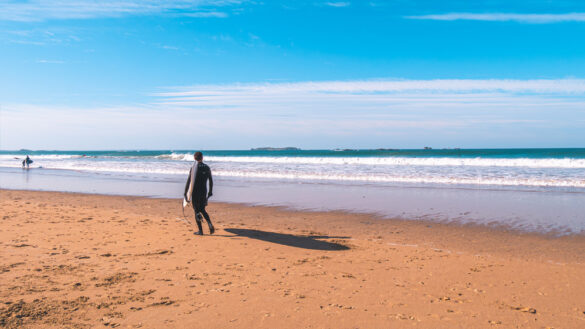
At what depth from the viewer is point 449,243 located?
756cm

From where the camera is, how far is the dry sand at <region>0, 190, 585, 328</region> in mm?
3984

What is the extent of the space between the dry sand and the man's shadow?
40 mm

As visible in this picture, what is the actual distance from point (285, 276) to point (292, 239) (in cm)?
255

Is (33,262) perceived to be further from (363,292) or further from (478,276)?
(478,276)

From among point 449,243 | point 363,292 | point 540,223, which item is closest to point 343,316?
point 363,292

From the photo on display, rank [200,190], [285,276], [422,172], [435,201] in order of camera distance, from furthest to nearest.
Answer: [422,172], [435,201], [200,190], [285,276]

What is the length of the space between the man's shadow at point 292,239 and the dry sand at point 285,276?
1.6 inches

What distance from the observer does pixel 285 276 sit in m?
5.35

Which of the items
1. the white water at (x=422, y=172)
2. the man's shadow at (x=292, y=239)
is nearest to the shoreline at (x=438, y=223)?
the man's shadow at (x=292, y=239)

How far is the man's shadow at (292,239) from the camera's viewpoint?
7277mm

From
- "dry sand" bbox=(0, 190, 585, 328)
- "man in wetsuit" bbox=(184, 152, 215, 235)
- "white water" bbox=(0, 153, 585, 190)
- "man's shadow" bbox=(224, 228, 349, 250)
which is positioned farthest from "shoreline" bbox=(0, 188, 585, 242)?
"white water" bbox=(0, 153, 585, 190)

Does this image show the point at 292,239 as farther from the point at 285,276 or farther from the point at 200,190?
the point at 285,276

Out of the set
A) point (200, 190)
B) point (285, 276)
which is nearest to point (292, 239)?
point (200, 190)

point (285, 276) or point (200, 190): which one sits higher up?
point (200, 190)
